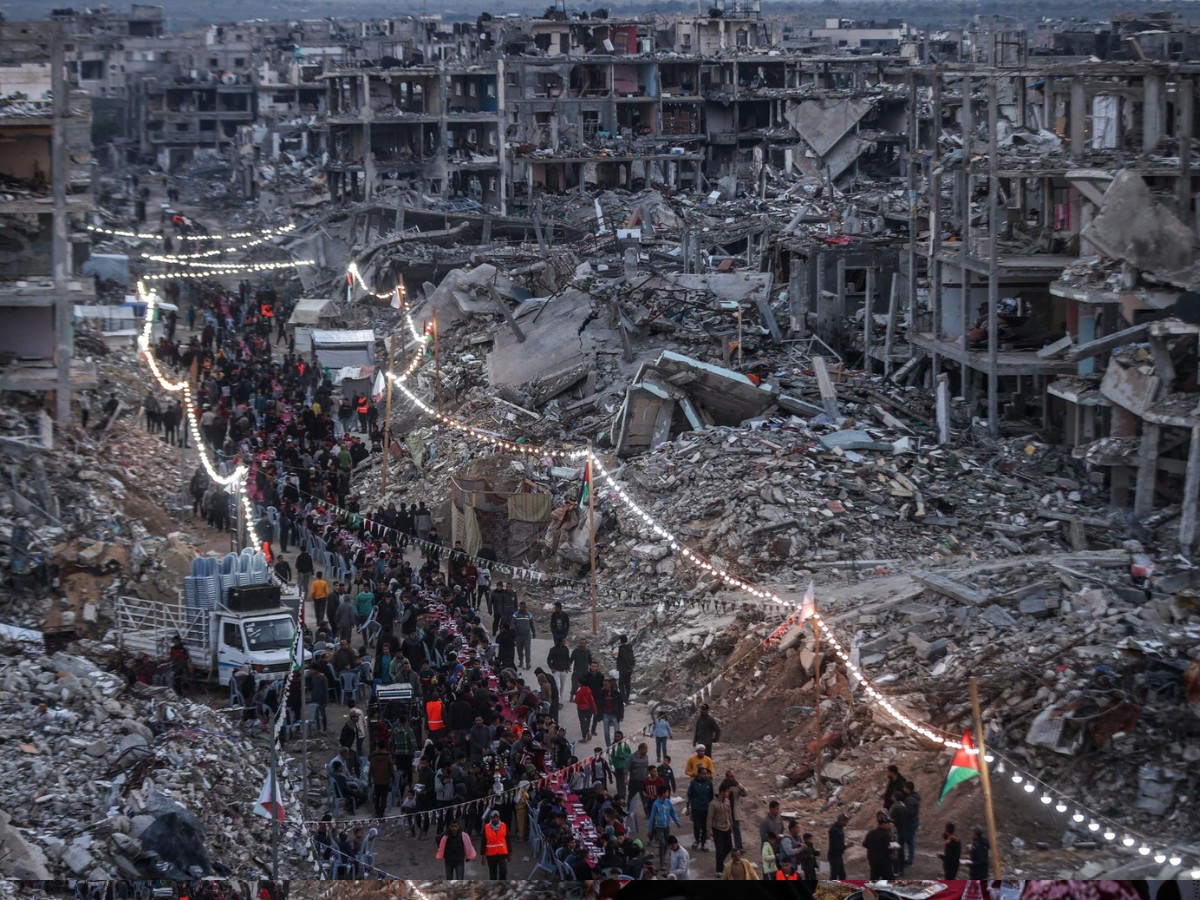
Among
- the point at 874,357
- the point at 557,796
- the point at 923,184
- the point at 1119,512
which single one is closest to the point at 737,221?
the point at 923,184

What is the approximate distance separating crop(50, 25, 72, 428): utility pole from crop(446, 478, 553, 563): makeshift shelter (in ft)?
23.0

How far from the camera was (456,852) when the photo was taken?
13445 mm

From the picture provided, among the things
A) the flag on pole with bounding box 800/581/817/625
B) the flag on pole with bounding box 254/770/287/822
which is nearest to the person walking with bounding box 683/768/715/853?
the flag on pole with bounding box 800/581/817/625

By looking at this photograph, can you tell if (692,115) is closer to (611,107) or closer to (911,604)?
(611,107)

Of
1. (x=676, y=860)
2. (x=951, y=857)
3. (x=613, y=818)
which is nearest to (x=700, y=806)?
(x=613, y=818)

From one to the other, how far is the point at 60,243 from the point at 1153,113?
52.1 feet

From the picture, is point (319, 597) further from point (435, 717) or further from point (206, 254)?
point (206, 254)

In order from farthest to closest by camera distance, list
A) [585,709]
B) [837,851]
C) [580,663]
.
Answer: [580,663], [585,709], [837,851]

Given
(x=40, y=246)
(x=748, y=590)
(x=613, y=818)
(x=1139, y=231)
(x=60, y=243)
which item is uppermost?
(x=1139, y=231)

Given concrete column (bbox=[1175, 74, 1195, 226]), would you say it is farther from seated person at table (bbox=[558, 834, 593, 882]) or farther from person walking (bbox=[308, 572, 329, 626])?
seated person at table (bbox=[558, 834, 593, 882])

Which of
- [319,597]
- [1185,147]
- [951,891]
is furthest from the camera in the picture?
[1185,147]

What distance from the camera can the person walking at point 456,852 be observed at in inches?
524

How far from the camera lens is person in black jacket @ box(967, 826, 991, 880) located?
12.4 metres

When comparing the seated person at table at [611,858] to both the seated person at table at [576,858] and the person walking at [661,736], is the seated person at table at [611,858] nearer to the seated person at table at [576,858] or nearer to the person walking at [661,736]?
the seated person at table at [576,858]
